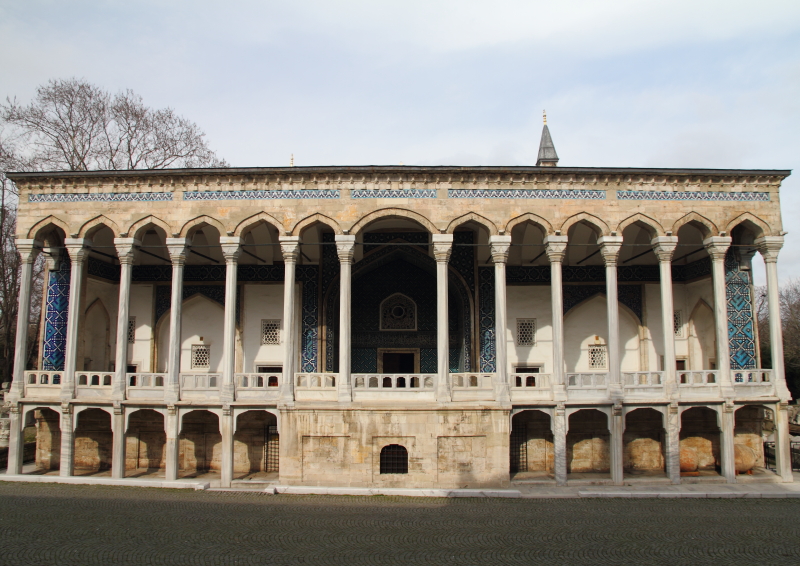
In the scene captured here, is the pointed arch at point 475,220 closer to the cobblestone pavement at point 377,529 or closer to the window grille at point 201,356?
the cobblestone pavement at point 377,529

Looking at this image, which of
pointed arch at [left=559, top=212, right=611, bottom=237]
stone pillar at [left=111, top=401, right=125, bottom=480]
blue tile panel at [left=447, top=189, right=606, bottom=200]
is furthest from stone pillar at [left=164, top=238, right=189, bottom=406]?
pointed arch at [left=559, top=212, right=611, bottom=237]

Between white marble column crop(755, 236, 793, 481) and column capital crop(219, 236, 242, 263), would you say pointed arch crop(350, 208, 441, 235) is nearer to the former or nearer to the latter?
column capital crop(219, 236, 242, 263)

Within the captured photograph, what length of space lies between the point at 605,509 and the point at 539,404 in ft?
8.60

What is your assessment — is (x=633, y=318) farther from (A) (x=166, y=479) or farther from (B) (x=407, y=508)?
(A) (x=166, y=479)

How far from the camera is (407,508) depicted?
1123 cm

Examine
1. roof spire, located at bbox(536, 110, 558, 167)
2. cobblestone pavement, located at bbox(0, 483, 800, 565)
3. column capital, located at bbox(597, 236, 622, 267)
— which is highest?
roof spire, located at bbox(536, 110, 558, 167)

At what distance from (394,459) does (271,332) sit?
5.74 m

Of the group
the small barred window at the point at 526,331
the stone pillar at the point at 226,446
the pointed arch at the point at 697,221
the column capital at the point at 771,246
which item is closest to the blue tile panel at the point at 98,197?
the stone pillar at the point at 226,446

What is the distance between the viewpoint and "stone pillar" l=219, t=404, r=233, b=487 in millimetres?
12977

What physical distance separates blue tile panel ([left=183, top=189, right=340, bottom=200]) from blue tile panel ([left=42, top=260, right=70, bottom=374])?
14.4 feet

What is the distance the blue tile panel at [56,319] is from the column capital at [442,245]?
9.50m

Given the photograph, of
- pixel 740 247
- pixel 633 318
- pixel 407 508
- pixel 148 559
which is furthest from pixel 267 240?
pixel 740 247

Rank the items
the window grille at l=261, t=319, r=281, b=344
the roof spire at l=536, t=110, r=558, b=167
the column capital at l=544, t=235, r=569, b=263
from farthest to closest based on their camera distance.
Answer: the roof spire at l=536, t=110, r=558, b=167 → the window grille at l=261, t=319, r=281, b=344 → the column capital at l=544, t=235, r=569, b=263

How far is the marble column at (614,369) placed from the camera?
13.1 metres
